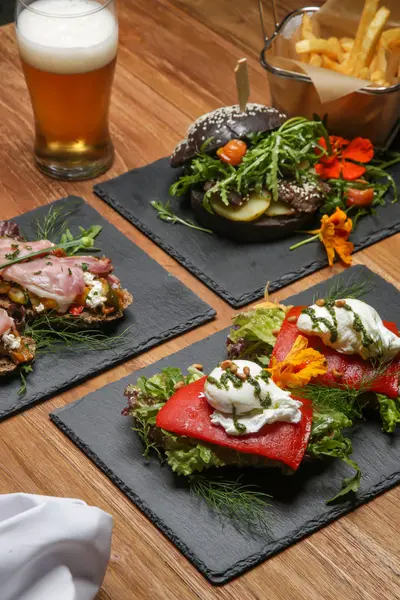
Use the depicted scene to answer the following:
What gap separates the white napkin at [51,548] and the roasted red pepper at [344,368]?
0.69 metres

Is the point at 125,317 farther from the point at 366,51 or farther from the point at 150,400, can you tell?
the point at 366,51

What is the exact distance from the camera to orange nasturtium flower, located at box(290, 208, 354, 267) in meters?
2.97

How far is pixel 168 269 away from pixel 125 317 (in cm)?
29

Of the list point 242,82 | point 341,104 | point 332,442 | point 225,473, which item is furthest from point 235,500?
point 341,104

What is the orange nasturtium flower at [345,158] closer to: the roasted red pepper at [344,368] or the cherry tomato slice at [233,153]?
the cherry tomato slice at [233,153]

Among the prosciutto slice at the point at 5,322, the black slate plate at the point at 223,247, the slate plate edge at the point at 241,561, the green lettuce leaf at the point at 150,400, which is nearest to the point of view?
the slate plate edge at the point at 241,561

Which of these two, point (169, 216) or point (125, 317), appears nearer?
point (125, 317)

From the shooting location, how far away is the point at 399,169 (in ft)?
11.1

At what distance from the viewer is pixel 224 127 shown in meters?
3.10

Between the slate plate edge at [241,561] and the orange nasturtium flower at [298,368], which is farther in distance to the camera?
the orange nasturtium flower at [298,368]

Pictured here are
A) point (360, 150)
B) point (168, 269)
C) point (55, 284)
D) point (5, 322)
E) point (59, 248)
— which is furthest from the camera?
point (360, 150)

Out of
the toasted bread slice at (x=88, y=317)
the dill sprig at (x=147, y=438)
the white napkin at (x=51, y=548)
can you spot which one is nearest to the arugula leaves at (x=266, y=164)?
the toasted bread slice at (x=88, y=317)

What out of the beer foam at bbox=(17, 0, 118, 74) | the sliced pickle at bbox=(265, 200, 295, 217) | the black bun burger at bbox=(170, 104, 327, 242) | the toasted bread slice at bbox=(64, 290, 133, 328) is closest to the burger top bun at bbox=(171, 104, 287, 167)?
the black bun burger at bbox=(170, 104, 327, 242)

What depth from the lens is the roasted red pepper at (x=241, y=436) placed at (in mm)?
2148
